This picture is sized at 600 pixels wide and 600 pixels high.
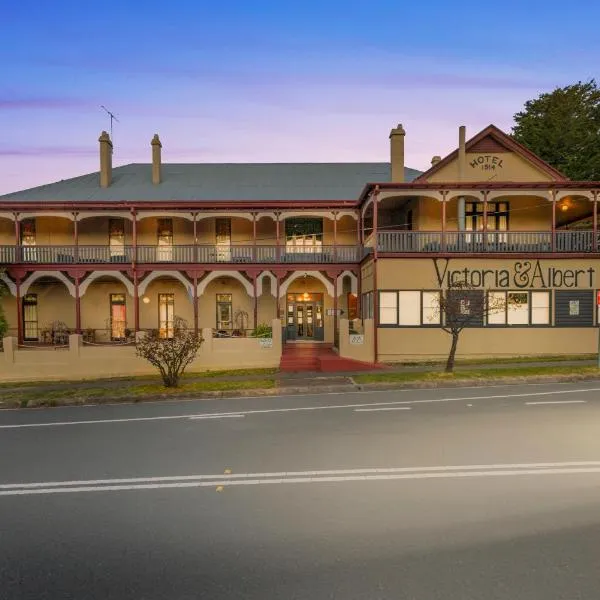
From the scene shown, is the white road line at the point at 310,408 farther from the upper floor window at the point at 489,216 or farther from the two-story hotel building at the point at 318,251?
the upper floor window at the point at 489,216

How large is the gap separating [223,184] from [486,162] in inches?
559

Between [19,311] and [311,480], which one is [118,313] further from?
[311,480]

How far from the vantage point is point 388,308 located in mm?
21047

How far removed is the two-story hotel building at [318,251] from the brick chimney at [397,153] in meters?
0.08

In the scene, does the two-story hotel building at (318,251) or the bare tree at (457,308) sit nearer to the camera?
the bare tree at (457,308)

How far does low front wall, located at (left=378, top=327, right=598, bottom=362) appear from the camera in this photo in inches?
822

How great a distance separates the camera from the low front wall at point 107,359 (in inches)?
746

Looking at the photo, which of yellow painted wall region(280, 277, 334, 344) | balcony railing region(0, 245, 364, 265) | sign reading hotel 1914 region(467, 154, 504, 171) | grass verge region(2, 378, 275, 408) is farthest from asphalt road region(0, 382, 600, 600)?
yellow painted wall region(280, 277, 334, 344)

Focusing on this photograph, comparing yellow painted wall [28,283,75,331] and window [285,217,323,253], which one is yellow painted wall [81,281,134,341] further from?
window [285,217,323,253]

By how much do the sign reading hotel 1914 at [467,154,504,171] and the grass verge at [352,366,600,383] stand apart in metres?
10.5

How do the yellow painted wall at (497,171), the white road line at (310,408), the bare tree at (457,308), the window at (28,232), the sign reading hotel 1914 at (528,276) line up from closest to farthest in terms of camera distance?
the white road line at (310,408) → the bare tree at (457,308) → the sign reading hotel 1914 at (528,276) → the yellow painted wall at (497,171) → the window at (28,232)

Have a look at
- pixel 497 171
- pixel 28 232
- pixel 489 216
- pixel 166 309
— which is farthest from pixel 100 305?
pixel 497 171

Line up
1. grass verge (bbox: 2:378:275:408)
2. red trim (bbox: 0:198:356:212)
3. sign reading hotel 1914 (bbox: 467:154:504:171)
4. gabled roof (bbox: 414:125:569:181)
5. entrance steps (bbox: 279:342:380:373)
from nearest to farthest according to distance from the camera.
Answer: grass verge (bbox: 2:378:275:408), entrance steps (bbox: 279:342:380:373), gabled roof (bbox: 414:125:569:181), sign reading hotel 1914 (bbox: 467:154:504:171), red trim (bbox: 0:198:356:212)

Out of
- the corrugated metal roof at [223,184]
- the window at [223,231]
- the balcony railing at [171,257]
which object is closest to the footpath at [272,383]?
the balcony railing at [171,257]
